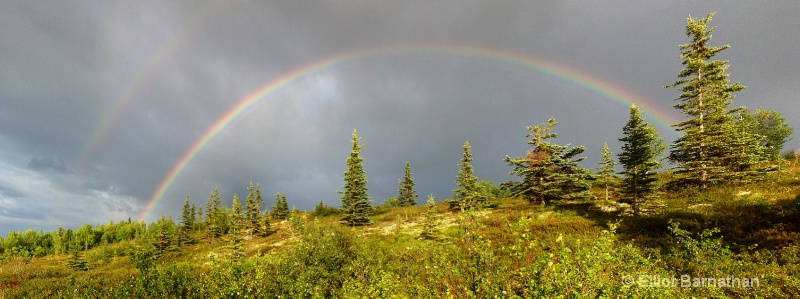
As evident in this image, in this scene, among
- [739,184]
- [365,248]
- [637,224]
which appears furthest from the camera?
[739,184]

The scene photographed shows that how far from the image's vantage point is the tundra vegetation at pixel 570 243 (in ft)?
21.3

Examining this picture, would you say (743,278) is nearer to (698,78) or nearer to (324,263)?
(324,263)

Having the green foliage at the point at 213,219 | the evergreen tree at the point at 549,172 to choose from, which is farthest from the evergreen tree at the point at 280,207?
the evergreen tree at the point at 549,172

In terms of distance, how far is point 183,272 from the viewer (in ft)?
38.6

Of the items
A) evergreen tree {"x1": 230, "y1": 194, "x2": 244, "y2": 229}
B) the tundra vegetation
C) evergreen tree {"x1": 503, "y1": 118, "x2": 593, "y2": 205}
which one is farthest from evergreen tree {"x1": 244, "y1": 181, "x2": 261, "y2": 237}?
evergreen tree {"x1": 503, "y1": 118, "x2": 593, "y2": 205}

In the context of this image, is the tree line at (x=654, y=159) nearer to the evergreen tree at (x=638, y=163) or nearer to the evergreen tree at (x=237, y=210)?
the evergreen tree at (x=638, y=163)

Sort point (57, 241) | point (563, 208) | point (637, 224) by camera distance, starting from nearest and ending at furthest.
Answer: point (637, 224) < point (563, 208) < point (57, 241)

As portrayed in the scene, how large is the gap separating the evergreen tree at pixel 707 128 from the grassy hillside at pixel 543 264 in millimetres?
2231

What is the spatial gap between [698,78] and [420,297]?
1368 inches

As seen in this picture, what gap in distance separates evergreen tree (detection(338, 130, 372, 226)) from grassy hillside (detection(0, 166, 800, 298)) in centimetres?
2443

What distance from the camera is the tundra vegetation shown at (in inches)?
256

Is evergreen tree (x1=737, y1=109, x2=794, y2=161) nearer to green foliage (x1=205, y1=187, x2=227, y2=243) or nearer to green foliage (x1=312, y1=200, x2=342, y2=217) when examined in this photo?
green foliage (x1=312, y1=200, x2=342, y2=217)

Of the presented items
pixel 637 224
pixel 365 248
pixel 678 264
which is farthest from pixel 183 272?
pixel 637 224

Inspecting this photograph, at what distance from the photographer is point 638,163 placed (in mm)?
25406
